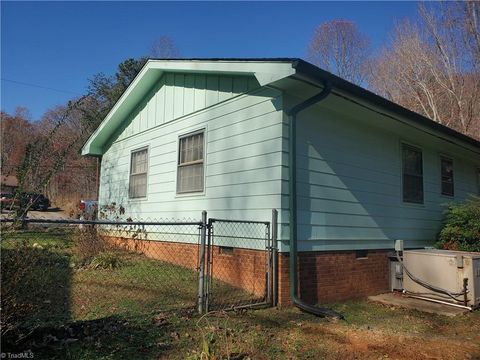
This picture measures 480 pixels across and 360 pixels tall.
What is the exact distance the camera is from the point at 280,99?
6.28m

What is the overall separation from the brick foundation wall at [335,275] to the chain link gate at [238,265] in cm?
29

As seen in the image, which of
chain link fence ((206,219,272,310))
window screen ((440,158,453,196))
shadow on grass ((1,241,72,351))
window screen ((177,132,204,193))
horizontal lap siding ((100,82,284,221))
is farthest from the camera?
window screen ((440,158,453,196))

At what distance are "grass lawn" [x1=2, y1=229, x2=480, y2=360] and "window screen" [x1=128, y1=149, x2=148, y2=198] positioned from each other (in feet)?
11.9

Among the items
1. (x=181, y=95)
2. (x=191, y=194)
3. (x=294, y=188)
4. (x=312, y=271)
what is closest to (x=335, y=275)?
(x=312, y=271)

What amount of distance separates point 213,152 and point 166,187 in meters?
1.88

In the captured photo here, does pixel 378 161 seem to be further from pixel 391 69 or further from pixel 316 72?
pixel 391 69

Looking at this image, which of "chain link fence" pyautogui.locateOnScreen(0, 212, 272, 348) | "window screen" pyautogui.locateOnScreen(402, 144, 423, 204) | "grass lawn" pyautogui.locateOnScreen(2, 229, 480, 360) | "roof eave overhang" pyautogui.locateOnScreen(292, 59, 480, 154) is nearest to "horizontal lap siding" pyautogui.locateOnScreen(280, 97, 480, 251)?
"window screen" pyautogui.locateOnScreen(402, 144, 423, 204)

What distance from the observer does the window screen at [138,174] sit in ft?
33.0

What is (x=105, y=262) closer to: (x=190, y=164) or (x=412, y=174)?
(x=190, y=164)

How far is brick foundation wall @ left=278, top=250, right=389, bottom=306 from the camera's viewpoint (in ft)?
19.9

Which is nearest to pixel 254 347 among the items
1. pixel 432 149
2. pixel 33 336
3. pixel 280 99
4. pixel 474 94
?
pixel 33 336

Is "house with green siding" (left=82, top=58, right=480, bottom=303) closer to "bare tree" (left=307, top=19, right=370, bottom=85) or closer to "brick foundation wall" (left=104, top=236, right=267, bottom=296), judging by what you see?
"brick foundation wall" (left=104, top=236, right=267, bottom=296)

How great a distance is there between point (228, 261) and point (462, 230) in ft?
18.2

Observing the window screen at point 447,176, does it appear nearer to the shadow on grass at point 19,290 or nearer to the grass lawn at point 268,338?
the grass lawn at point 268,338
